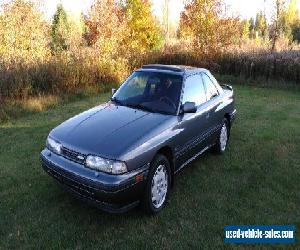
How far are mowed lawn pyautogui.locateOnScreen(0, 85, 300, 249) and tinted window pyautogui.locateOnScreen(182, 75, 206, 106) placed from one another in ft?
3.98

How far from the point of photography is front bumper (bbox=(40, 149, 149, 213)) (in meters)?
3.72

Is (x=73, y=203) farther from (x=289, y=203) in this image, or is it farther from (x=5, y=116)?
(x=5, y=116)

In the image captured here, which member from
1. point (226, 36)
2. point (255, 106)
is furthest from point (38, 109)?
point (226, 36)

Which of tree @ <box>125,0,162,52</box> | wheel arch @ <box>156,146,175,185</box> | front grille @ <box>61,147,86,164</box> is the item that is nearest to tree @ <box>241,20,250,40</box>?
tree @ <box>125,0,162,52</box>

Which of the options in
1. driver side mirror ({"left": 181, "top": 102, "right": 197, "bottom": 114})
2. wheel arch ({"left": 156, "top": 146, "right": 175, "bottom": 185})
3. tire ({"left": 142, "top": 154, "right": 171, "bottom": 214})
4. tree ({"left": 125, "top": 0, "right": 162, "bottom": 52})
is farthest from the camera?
tree ({"left": 125, "top": 0, "right": 162, "bottom": 52})

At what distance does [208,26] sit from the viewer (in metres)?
16.9

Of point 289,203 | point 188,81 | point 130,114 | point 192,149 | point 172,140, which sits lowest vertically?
point 289,203

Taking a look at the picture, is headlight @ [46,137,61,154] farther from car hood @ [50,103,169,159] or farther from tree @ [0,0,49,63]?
tree @ [0,0,49,63]

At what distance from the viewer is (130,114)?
4.77 metres

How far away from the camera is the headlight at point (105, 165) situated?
3777 millimetres

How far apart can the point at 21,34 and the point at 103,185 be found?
11.2 metres

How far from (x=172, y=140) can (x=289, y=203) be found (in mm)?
1845

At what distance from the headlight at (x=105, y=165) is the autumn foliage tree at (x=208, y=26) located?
14416 millimetres

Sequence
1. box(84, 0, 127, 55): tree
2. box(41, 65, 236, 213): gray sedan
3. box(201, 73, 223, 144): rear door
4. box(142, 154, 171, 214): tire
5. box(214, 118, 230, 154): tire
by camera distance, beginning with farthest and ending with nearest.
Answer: box(84, 0, 127, 55): tree < box(214, 118, 230, 154): tire < box(201, 73, 223, 144): rear door < box(142, 154, 171, 214): tire < box(41, 65, 236, 213): gray sedan
